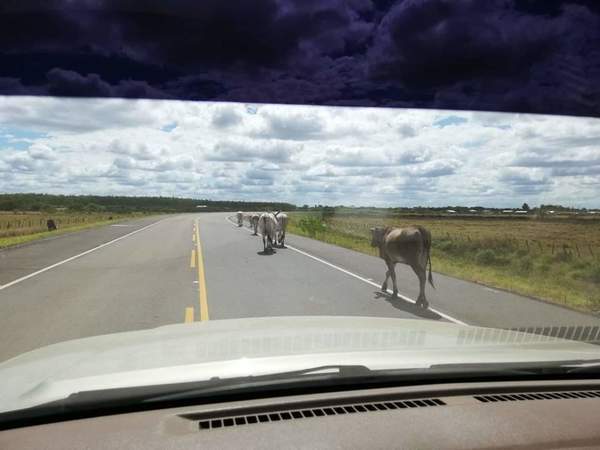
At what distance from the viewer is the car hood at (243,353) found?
3133 millimetres

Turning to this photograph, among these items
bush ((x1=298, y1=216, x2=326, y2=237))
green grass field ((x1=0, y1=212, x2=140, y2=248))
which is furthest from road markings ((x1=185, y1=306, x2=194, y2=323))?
bush ((x1=298, y1=216, x2=326, y2=237))

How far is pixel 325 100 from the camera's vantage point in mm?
10805

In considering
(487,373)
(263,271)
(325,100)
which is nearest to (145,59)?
(325,100)

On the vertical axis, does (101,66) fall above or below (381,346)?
above

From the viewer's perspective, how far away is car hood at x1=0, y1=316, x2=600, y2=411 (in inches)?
123

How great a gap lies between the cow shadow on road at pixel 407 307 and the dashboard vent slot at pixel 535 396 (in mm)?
6191

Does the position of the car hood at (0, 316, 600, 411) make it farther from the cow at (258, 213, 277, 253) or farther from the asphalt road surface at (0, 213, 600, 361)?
the cow at (258, 213, 277, 253)

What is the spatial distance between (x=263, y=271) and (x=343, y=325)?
11.5m

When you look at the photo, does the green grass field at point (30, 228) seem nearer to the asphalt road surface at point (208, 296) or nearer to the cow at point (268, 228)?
the cow at point (268, 228)

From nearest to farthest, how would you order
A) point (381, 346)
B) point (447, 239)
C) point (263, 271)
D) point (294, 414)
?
1. point (294, 414)
2. point (381, 346)
3. point (263, 271)
4. point (447, 239)

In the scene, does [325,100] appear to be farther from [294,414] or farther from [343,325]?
[294,414]

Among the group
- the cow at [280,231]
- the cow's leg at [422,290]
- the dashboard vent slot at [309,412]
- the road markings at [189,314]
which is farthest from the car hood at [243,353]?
the cow at [280,231]

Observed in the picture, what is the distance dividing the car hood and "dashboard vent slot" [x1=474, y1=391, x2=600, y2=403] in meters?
0.31

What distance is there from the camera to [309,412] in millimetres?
2990
